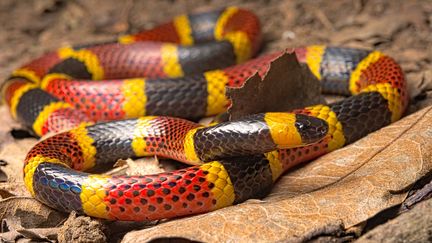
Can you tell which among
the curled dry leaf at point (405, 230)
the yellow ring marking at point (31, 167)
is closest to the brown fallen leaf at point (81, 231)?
the yellow ring marking at point (31, 167)

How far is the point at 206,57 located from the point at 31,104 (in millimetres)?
2276

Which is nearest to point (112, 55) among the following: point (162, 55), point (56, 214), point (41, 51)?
point (162, 55)

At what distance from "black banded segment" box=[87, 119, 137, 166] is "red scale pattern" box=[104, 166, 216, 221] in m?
1.05

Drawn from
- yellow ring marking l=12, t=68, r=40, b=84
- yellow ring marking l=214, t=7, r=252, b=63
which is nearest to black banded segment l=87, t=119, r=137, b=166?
yellow ring marking l=12, t=68, r=40, b=84

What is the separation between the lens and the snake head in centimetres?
462

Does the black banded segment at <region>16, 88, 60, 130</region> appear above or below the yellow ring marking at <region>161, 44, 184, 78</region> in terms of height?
below

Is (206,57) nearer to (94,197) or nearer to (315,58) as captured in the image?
(315,58)

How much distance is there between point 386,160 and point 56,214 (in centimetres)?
266

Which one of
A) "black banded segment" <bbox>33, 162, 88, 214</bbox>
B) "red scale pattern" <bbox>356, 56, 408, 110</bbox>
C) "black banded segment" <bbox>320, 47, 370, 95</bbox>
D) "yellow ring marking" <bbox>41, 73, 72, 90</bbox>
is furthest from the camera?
"yellow ring marking" <bbox>41, 73, 72, 90</bbox>

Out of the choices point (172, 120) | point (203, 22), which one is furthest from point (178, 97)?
point (203, 22)

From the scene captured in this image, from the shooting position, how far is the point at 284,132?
4.58 meters

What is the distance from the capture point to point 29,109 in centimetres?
661

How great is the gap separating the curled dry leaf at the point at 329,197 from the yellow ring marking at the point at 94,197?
0.46 meters

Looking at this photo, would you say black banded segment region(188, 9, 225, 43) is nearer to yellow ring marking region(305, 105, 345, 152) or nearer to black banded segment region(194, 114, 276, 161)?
yellow ring marking region(305, 105, 345, 152)
